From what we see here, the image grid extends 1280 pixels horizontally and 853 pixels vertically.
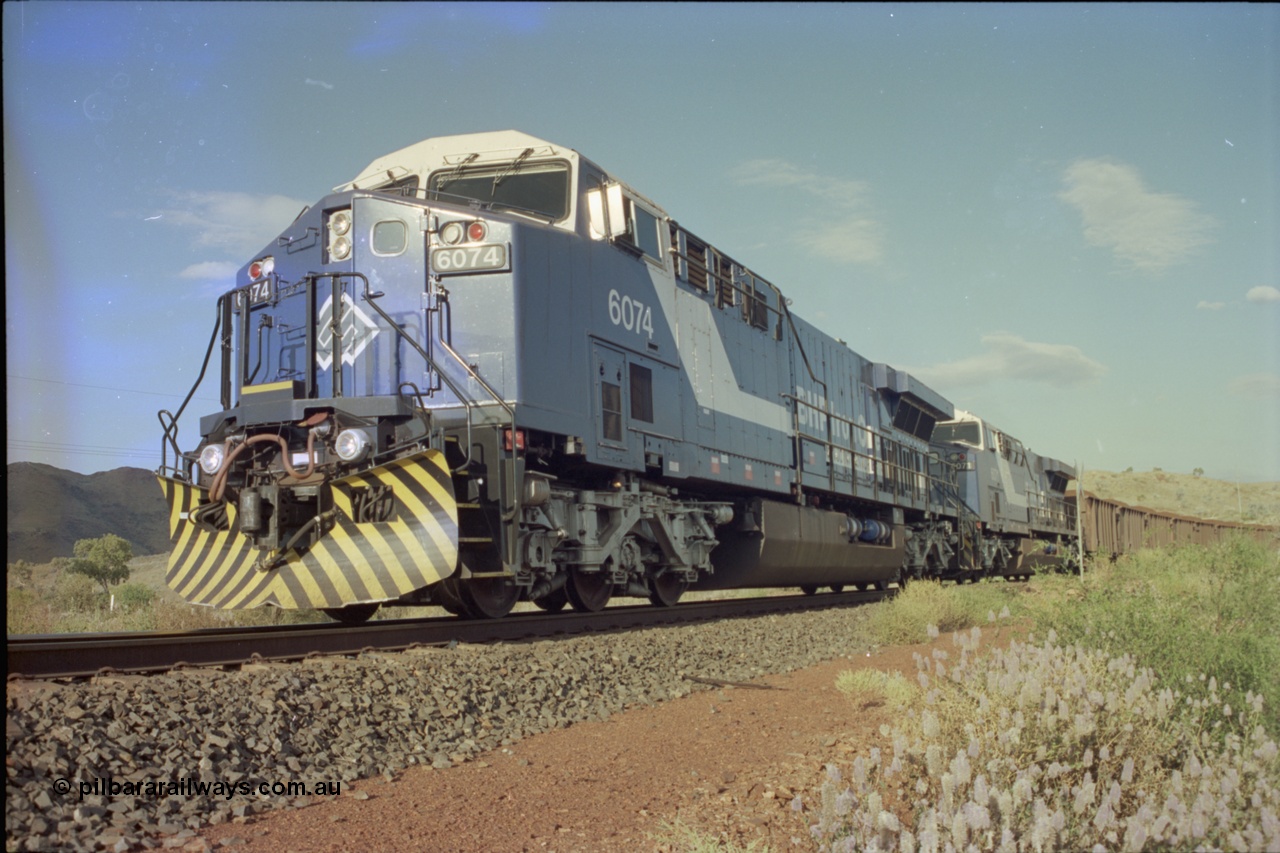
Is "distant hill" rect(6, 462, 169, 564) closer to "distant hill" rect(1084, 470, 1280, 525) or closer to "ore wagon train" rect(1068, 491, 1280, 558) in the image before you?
"ore wagon train" rect(1068, 491, 1280, 558)

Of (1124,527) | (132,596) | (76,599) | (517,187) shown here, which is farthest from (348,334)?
(1124,527)

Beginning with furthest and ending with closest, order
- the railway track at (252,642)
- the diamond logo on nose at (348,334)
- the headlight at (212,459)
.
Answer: the diamond logo on nose at (348,334), the headlight at (212,459), the railway track at (252,642)

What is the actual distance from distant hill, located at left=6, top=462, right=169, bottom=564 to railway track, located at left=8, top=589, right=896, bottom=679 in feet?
91.8

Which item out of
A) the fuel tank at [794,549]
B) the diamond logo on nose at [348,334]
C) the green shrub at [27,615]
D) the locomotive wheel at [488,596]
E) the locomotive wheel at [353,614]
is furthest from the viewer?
the fuel tank at [794,549]

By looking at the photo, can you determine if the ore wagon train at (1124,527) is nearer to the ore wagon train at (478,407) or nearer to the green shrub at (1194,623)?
the ore wagon train at (478,407)

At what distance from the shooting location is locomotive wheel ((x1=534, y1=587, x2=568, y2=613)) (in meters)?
10.4

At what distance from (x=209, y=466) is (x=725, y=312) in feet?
21.4

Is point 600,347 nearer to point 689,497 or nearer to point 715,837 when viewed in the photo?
point 689,497

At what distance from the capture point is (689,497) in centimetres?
1177

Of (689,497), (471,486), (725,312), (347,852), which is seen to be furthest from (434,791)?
(725,312)

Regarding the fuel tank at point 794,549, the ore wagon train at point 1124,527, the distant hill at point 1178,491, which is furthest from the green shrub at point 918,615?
the distant hill at point 1178,491

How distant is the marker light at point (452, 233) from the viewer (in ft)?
27.2

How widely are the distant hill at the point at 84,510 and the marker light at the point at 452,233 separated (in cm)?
2848

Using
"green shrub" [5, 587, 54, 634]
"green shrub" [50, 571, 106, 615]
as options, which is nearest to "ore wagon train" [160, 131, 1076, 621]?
"green shrub" [5, 587, 54, 634]
